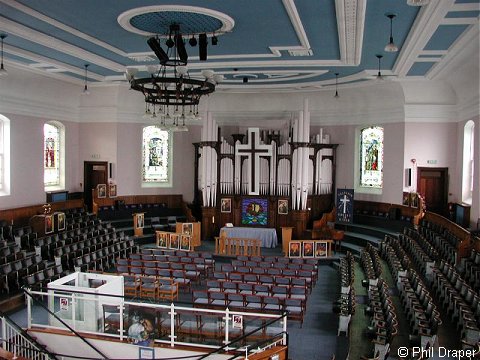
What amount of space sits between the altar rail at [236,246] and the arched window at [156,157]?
6.13m

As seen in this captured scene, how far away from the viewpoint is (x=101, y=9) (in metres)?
11.1

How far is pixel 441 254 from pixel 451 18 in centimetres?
727

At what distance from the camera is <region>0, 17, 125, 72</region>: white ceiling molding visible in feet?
41.1

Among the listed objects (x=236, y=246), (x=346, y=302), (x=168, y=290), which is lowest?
(x=168, y=290)

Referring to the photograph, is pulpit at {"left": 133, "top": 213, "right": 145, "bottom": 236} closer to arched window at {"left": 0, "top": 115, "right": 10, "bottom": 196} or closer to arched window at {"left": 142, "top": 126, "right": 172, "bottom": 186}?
arched window at {"left": 142, "top": 126, "right": 172, "bottom": 186}

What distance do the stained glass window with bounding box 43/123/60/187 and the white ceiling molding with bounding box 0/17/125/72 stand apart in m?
5.93

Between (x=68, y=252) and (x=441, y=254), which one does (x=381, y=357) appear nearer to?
(x=441, y=254)

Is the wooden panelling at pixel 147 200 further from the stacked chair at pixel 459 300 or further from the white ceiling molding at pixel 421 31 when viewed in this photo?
the stacked chair at pixel 459 300

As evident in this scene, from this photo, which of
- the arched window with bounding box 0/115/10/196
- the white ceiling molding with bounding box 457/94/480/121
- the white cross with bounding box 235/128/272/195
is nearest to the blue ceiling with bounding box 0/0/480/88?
the white ceiling molding with bounding box 457/94/480/121

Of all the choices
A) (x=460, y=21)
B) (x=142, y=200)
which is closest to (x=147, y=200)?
(x=142, y=200)

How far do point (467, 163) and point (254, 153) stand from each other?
28.5 feet

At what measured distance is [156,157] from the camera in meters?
24.3

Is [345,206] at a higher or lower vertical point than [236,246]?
higher

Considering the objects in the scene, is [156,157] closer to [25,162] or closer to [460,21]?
[25,162]
